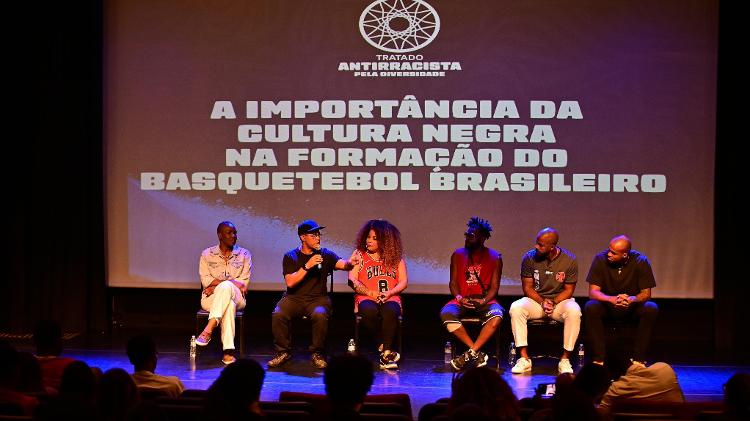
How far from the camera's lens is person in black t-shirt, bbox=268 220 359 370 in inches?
227

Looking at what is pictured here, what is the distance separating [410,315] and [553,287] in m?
1.45

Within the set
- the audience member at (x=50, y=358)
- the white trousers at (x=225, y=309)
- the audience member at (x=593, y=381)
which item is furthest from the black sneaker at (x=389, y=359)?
the audience member at (x=593, y=381)

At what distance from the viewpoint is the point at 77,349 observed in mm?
6359

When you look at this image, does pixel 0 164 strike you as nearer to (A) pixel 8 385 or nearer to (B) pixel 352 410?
(A) pixel 8 385

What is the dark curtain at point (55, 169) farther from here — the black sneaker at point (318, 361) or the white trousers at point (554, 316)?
the white trousers at point (554, 316)

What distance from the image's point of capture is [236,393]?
265 centimetres

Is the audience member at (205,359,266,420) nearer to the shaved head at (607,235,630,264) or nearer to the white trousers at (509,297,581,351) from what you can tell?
the white trousers at (509,297,581,351)

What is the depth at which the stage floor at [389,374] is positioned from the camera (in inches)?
202

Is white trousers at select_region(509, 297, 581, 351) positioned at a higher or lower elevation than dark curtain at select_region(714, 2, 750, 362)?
lower

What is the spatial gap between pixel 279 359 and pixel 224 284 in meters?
0.67

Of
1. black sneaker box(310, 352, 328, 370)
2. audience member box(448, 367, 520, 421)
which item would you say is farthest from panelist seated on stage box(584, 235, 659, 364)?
audience member box(448, 367, 520, 421)

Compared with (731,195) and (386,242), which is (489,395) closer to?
(386,242)

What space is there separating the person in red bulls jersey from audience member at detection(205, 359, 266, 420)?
10.1ft

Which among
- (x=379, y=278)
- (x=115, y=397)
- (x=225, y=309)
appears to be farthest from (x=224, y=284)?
(x=115, y=397)
